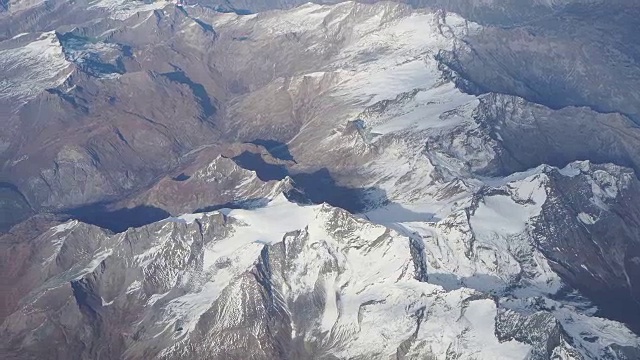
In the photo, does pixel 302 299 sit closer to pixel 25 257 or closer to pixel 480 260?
pixel 480 260

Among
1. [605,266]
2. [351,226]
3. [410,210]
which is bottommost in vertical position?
[605,266]

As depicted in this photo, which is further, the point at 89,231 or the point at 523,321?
the point at 89,231

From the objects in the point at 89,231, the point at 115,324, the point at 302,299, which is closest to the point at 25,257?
the point at 89,231

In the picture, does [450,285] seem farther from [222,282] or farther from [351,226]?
[222,282]

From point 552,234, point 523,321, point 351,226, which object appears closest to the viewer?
point 523,321

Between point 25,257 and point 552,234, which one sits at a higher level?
point 25,257

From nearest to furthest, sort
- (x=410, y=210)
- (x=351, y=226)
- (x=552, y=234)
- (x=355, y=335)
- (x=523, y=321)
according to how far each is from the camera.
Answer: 1. (x=523, y=321)
2. (x=355, y=335)
3. (x=351, y=226)
4. (x=552, y=234)
5. (x=410, y=210)

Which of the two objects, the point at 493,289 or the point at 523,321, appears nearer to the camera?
the point at 523,321

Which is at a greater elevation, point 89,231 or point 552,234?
point 89,231

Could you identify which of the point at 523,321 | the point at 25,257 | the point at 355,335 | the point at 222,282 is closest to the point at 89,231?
the point at 25,257

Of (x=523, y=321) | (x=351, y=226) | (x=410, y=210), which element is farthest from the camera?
(x=410, y=210)
